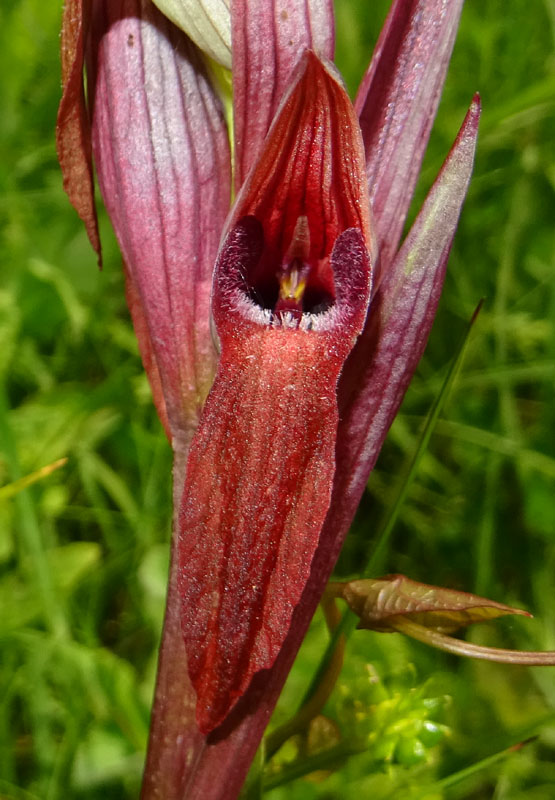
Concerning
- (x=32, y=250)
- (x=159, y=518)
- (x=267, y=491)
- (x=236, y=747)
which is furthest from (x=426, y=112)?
(x=32, y=250)

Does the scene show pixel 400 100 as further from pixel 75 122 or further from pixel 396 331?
pixel 75 122

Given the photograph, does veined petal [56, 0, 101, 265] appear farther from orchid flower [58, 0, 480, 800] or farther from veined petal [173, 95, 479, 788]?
veined petal [173, 95, 479, 788]

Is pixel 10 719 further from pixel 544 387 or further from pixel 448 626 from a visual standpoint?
pixel 544 387

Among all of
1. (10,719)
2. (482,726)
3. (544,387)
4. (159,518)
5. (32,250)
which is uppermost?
(32,250)

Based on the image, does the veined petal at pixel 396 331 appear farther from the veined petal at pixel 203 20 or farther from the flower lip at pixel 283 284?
the veined petal at pixel 203 20

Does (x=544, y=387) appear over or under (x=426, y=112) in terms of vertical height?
under

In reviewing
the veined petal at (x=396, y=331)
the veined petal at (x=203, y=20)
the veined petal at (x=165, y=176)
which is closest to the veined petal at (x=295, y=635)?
the veined petal at (x=396, y=331)

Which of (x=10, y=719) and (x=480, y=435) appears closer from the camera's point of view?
(x=10, y=719)

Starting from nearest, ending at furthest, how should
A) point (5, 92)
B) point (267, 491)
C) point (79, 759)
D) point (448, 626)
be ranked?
point (267, 491)
point (448, 626)
point (79, 759)
point (5, 92)
